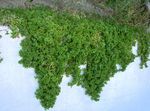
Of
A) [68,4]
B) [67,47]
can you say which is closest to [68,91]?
[67,47]

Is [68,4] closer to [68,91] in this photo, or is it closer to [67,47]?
[67,47]

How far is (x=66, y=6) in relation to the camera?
9578 mm

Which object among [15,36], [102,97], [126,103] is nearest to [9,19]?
[15,36]

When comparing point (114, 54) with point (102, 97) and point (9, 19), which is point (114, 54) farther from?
point (9, 19)

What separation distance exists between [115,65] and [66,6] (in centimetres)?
183

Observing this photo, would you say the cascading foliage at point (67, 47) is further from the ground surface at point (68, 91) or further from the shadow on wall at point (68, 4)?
the shadow on wall at point (68, 4)

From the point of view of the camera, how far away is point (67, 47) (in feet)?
25.0

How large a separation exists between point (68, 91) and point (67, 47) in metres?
0.77

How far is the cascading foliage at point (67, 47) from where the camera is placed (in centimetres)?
732

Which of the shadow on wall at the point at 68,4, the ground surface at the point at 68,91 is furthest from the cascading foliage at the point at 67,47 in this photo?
the shadow on wall at the point at 68,4

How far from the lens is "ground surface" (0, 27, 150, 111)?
7148mm

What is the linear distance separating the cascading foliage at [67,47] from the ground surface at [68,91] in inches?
4.4

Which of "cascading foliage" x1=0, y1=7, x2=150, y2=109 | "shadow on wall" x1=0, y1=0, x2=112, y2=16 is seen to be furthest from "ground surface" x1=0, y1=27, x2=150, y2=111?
"shadow on wall" x1=0, y1=0, x2=112, y2=16

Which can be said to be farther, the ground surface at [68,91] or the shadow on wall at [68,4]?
the shadow on wall at [68,4]
